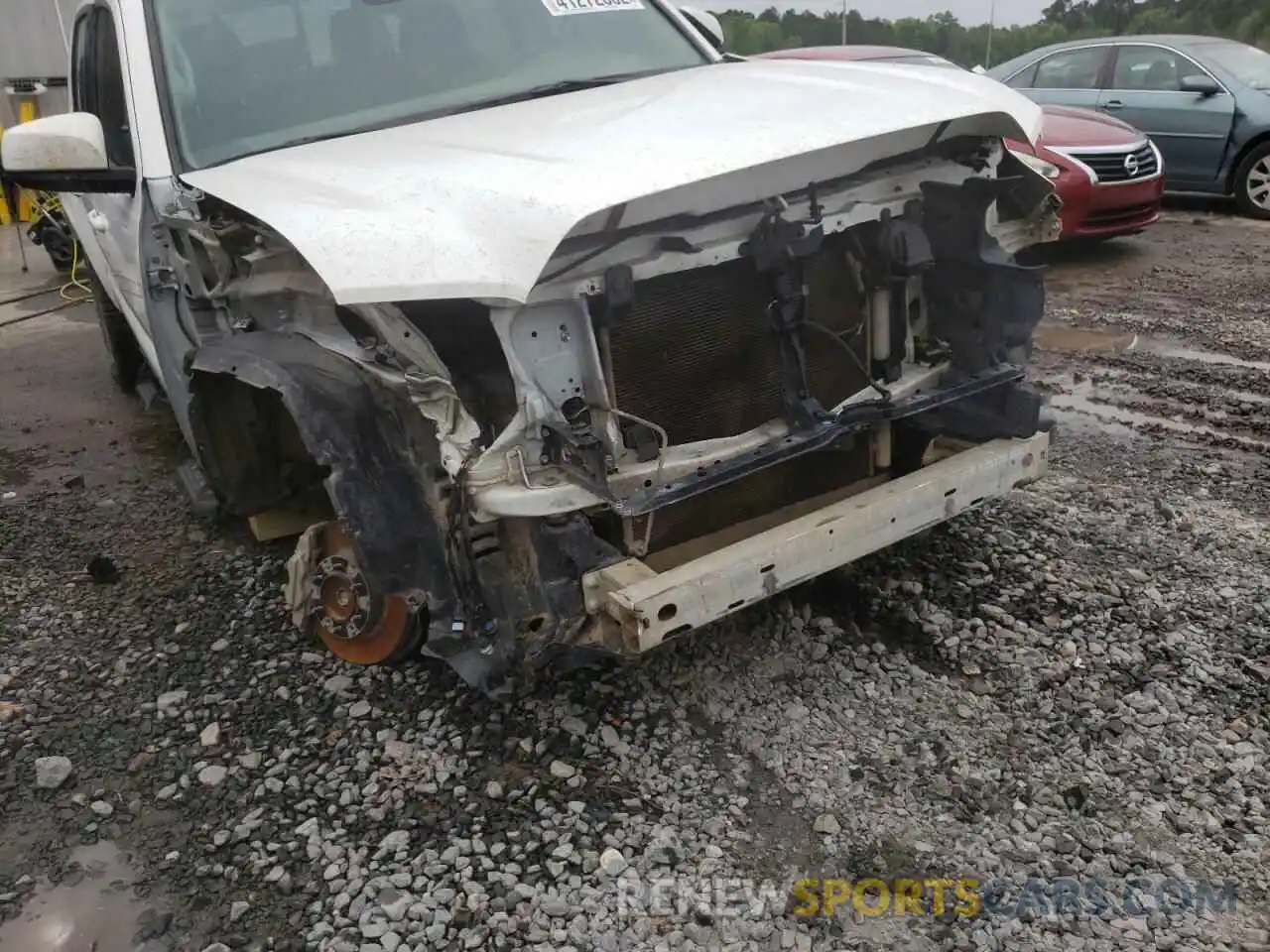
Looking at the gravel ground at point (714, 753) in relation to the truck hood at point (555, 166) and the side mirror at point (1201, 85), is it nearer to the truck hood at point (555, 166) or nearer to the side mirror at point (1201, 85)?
the truck hood at point (555, 166)

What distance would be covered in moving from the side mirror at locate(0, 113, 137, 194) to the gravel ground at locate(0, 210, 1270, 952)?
1431 mm

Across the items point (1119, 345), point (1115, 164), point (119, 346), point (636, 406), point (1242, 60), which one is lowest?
point (1119, 345)

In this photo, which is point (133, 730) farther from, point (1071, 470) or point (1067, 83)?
point (1067, 83)

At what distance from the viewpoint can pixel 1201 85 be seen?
29.8 ft

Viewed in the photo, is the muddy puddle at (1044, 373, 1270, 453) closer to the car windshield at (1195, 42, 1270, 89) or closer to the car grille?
the car grille

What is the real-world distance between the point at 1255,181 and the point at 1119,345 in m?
4.25

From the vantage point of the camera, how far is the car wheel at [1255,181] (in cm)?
892

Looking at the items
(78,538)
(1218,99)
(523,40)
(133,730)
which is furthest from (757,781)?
(1218,99)

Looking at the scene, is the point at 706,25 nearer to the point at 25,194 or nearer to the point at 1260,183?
the point at 1260,183

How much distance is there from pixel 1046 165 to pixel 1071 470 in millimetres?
→ 1315

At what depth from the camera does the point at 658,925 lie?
2.36 metres

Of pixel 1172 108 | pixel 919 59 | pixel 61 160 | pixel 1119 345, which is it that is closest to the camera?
pixel 61 160

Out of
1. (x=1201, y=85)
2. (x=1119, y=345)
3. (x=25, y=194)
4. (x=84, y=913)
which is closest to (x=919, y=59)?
(x=1201, y=85)

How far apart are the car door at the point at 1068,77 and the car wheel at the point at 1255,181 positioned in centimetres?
140
